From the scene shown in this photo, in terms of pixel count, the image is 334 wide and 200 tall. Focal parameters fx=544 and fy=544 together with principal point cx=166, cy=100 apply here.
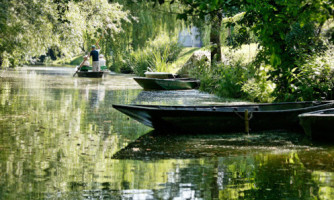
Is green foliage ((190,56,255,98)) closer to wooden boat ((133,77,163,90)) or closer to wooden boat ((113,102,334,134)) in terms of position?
wooden boat ((133,77,163,90))

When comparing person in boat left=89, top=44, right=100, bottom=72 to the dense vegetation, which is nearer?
the dense vegetation

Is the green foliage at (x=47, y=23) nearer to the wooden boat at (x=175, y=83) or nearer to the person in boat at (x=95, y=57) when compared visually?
the wooden boat at (x=175, y=83)

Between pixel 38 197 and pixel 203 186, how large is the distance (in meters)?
1.69

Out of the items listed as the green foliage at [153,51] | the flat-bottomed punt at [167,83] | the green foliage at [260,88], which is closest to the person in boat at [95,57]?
the green foliage at [153,51]

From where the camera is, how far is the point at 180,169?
6555 millimetres

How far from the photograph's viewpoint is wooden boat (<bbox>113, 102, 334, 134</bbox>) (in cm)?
941

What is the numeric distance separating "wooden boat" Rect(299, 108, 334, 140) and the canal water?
0.21 m

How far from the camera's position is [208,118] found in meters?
9.66

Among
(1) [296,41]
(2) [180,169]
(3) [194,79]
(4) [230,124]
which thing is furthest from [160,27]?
(2) [180,169]

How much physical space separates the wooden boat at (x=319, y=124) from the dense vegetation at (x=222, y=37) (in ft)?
3.41

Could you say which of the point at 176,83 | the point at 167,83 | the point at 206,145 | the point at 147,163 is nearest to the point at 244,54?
the point at 176,83

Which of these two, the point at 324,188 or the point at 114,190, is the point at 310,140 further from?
the point at 114,190

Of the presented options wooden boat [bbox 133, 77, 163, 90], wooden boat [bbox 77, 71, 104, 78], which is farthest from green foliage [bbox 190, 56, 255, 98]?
wooden boat [bbox 77, 71, 104, 78]

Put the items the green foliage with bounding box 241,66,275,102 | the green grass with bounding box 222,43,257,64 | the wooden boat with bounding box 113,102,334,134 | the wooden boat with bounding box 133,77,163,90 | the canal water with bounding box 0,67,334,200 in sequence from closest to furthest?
the canal water with bounding box 0,67,334,200 < the wooden boat with bounding box 113,102,334,134 < the green foliage with bounding box 241,66,275,102 < the green grass with bounding box 222,43,257,64 < the wooden boat with bounding box 133,77,163,90
